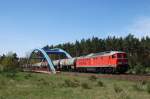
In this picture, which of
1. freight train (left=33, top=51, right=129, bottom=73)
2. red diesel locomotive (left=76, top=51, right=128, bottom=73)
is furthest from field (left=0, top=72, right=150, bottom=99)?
freight train (left=33, top=51, right=129, bottom=73)

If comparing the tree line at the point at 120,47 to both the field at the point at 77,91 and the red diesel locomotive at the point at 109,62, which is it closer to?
the red diesel locomotive at the point at 109,62

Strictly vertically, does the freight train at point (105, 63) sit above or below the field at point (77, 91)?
above

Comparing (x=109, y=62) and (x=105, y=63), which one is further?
(x=105, y=63)

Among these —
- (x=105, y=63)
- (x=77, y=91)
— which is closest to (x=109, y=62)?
(x=105, y=63)

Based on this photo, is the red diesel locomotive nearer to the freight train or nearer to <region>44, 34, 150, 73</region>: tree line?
the freight train

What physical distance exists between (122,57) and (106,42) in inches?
3763

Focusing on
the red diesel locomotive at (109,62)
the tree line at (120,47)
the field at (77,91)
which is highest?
the tree line at (120,47)

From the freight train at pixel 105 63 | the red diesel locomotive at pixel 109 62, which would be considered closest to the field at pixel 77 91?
the red diesel locomotive at pixel 109 62

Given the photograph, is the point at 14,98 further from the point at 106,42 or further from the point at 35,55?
the point at 106,42

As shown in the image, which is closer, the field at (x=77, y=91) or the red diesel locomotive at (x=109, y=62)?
the field at (x=77, y=91)

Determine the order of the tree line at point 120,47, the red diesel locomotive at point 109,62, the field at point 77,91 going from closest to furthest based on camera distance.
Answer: the field at point 77,91, the red diesel locomotive at point 109,62, the tree line at point 120,47

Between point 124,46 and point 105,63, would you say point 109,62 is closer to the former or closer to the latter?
point 105,63

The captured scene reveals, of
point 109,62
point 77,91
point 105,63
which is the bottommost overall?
point 77,91

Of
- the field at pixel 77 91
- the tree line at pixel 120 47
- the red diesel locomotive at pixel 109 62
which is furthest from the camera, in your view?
the tree line at pixel 120 47
